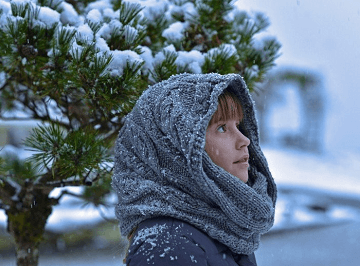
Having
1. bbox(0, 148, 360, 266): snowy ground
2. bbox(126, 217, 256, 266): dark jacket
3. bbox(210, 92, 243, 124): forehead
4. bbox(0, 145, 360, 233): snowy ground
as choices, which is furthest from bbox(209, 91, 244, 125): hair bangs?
bbox(0, 145, 360, 233): snowy ground

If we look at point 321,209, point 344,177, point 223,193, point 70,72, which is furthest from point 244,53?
point 344,177

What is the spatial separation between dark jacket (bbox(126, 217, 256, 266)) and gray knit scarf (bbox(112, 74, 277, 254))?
0.7 inches

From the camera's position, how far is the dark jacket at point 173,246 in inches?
33.5

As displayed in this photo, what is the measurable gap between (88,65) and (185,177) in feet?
1.45

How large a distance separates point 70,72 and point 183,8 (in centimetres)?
56

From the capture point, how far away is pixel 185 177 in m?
0.94

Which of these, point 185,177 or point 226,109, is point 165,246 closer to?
point 185,177

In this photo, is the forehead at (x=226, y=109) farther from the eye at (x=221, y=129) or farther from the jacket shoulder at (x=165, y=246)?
the jacket shoulder at (x=165, y=246)

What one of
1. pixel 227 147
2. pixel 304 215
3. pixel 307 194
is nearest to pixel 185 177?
pixel 227 147

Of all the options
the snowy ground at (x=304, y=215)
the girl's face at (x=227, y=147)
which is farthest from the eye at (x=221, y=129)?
the snowy ground at (x=304, y=215)

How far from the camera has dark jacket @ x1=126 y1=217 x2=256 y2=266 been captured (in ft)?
2.79

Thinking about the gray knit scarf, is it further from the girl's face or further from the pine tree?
the pine tree

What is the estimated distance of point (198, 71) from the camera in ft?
4.59

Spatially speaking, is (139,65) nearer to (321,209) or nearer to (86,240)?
(86,240)
